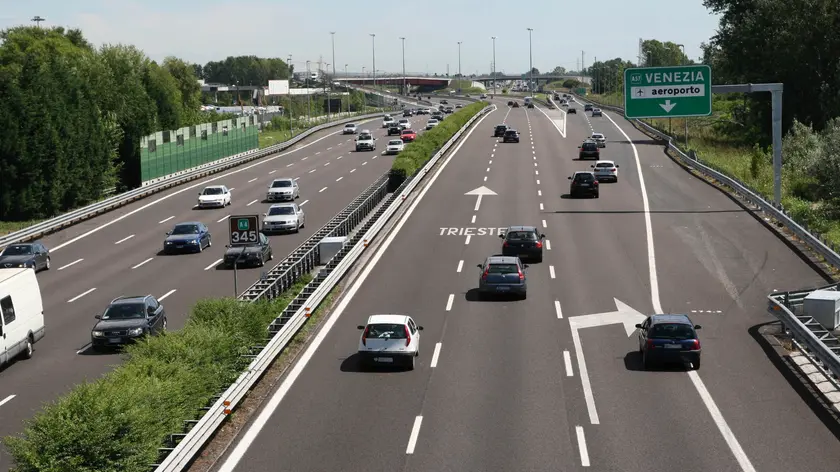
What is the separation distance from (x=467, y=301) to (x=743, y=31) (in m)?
62.5

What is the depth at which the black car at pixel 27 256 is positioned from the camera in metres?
41.2

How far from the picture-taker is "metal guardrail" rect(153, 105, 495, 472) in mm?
18016

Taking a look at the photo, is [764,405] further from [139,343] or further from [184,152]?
[184,152]

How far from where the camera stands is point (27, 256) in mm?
41906

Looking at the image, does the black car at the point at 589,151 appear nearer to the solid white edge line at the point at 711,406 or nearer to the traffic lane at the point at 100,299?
the traffic lane at the point at 100,299

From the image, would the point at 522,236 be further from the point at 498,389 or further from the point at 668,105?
the point at 498,389

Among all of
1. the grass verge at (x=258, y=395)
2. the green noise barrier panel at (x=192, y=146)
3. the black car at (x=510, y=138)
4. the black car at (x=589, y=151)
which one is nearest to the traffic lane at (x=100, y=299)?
the grass verge at (x=258, y=395)

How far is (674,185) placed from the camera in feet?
201

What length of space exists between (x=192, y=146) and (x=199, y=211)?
22.2 meters

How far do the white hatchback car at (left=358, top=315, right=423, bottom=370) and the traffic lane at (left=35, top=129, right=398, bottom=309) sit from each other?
15.7 m

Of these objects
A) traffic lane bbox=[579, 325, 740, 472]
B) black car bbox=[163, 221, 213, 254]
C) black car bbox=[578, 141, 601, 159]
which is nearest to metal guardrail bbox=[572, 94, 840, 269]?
black car bbox=[578, 141, 601, 159]

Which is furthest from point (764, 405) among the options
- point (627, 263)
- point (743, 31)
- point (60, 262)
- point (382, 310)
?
point (743, 31)

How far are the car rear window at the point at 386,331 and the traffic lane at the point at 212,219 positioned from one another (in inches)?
620

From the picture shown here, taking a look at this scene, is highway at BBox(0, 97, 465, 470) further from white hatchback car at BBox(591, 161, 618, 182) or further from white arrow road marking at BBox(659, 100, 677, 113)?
white arrow road marking at BBox(659, 100, 677, 113)
